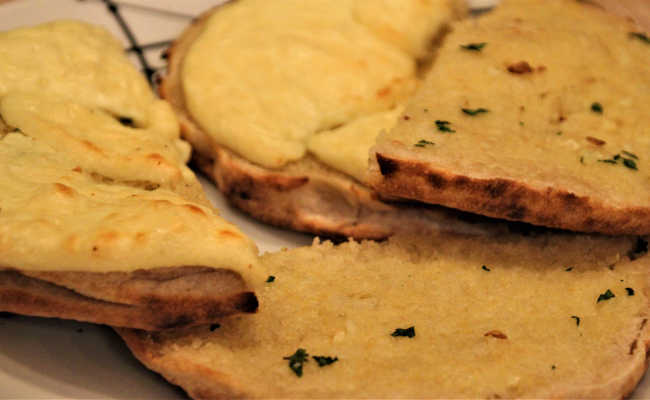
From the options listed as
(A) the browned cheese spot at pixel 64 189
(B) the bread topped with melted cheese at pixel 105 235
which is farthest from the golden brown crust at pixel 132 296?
(A) the browned cheese spot at pixel 64 189

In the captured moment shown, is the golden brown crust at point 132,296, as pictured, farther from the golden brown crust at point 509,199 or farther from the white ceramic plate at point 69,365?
the golden brown crust at point 509,199

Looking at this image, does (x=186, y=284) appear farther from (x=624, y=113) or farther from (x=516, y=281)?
(x=624, y=113)

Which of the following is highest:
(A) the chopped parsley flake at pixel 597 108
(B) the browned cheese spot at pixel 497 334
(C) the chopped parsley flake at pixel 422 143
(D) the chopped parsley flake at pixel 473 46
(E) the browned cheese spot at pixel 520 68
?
(D) the chopped parsley flake at pixel 473 46

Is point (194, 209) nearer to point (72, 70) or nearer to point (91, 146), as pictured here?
point (91, 146)

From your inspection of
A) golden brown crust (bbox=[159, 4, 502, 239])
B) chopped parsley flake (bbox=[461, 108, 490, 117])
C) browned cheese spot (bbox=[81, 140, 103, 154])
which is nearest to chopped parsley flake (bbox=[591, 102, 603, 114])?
chopped parsley flake (bbox=[461, 108, 490, 117])

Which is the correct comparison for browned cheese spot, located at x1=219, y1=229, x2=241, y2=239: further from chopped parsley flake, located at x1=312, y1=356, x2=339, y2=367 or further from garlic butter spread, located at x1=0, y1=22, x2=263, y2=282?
chopped parsley flake, located at x1=312, y1=356, x2=339, y2=367

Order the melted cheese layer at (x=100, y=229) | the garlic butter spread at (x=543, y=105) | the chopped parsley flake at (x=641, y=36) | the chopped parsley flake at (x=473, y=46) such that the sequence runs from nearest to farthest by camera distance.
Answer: the melted cheese layer at (x=100, y=229)
the garlic butter spread at (x=543, y=105)
the chopped parsley flake at (x=473, y=46)
the chopped parsley flake at (x=641, y=36)

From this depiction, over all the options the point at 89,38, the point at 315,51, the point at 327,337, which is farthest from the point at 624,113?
the point at 89,38
